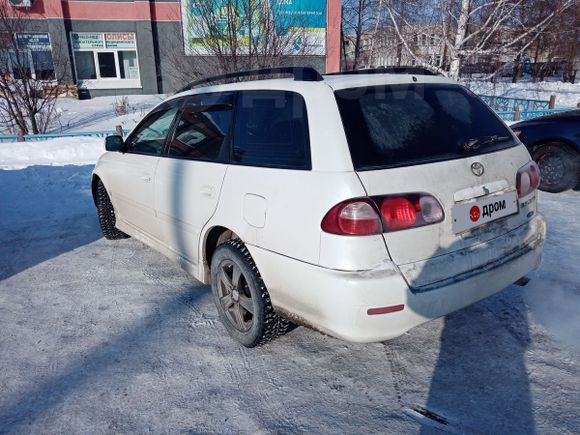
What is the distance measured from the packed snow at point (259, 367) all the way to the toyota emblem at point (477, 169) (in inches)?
44.4

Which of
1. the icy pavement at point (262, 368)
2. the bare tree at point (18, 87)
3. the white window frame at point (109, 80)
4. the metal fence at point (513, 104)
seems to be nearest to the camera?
the icy pavement at point (262, 368)

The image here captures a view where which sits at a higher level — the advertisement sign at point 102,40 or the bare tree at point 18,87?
the advertisement sign at point 102,40

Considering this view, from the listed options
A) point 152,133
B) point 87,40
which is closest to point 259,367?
point 152,133

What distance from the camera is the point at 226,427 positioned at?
2223mm

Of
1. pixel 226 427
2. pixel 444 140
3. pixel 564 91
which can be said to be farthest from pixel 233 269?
pixel 564 91

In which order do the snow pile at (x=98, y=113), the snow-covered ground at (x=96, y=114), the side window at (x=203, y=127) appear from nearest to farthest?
1. the side window at (x=203, y=127)
2. the snow-covered ground at (x=96, y=114)
3. the snow pile at (x=98, y=113)

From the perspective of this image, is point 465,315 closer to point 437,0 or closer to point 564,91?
point 437,0

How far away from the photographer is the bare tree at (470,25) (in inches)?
431

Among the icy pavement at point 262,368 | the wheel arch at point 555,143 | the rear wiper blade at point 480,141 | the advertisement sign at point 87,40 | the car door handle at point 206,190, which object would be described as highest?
the advertisement sign at point 87,40

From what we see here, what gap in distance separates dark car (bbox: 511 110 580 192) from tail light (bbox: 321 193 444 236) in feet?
15.2

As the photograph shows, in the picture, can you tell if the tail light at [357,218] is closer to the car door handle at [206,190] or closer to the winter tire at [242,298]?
the winter tire at [242,298]

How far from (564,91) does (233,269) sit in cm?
3182

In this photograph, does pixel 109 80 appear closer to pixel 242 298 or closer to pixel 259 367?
pixel 242 298

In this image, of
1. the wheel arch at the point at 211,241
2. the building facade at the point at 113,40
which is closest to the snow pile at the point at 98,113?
the building facade at the point at 113,40
